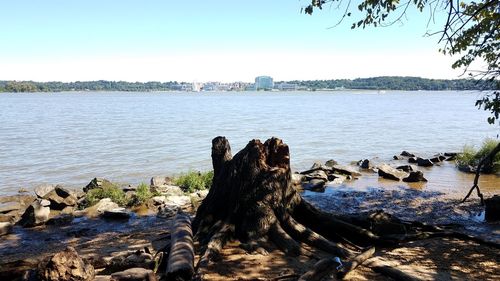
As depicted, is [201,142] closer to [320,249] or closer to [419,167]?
Answer: [419,167]

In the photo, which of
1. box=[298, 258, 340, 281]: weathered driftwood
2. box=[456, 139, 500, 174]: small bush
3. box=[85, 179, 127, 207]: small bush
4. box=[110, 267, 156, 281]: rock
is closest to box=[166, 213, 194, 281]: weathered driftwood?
box=[110, 267, 156, 281]: rock

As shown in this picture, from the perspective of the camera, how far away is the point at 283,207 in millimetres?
8992

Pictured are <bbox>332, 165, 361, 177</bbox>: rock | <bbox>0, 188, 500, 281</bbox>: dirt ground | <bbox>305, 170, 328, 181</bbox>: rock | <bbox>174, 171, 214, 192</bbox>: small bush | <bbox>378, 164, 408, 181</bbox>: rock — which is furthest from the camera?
<bbox>332, 165, 361, 177</bbox>: rock

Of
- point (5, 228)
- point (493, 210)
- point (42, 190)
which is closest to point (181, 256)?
point (5, 228)

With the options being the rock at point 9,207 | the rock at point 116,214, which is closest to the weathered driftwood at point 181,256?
the rock at point 116,214

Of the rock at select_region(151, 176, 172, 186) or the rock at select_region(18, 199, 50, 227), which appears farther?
the rock at select_region(151, 176, 172, 186)

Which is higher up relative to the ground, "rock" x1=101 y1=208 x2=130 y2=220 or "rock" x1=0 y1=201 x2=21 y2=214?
"rock" x1=101 y1=208 x2=130 y2=220

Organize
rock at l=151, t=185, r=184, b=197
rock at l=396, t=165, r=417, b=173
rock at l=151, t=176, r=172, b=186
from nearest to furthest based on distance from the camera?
rock at l=151, t=185, r=184, b=197
rock at l=151, t=176, r=172, b=186
rock at l=396, t=165, r=417, b=173

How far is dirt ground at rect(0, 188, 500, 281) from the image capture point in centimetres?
753

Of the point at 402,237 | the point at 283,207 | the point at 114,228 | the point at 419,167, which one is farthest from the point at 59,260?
the point at 419,167

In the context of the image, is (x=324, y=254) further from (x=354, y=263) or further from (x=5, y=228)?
(x=5, y=228)

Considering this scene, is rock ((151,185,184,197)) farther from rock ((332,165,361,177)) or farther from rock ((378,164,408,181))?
rock ((378,164,408,181))

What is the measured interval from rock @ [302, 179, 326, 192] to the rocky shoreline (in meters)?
0.04

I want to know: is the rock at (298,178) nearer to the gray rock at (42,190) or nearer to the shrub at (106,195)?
the shrub at (106,195)
